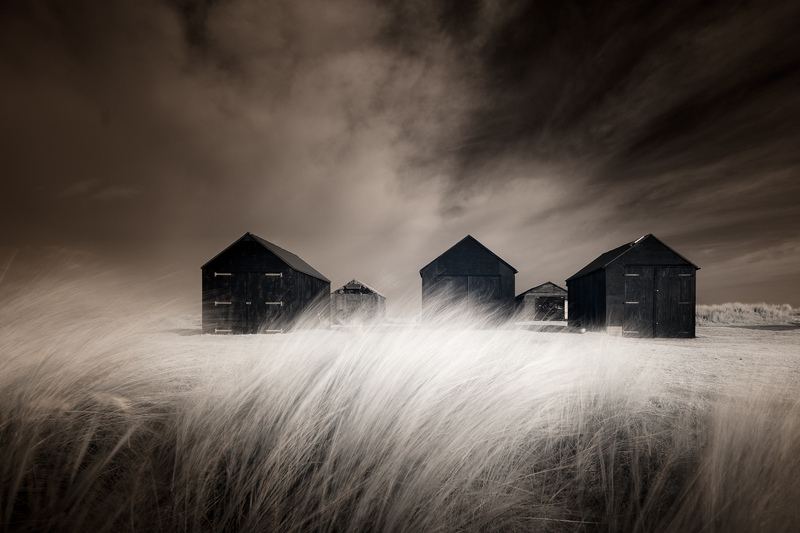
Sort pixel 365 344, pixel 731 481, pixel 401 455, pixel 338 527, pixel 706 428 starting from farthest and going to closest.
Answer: pixel 365 344, pixel 706 428, pixel 731 481, pixel 401 455, pixel 338 527

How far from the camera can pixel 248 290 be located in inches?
706

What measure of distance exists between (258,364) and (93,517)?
1437 mm

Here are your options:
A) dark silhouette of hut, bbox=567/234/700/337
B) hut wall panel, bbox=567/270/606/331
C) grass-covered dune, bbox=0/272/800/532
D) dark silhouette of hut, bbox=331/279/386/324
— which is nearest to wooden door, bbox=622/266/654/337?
dark silhouette of hut, bbox=567/234/700/337

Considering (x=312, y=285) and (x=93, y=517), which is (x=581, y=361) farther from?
(x=312, y=285)

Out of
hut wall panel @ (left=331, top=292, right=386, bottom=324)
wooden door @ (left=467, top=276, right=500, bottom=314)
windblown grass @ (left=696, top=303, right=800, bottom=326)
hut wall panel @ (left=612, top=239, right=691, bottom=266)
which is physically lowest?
windblown grass @ (left=696, top=303, right=800, bottom=326)

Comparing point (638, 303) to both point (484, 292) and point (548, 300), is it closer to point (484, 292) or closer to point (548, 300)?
point (484, 292)

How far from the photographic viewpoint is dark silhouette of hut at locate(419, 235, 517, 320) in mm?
22344

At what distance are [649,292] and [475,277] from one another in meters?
9.68

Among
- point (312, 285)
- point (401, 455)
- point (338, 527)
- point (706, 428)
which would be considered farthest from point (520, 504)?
point (312, 285)

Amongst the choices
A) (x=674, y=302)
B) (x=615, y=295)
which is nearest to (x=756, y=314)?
(x=674, y=302)

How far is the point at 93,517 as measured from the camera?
159 centimetres

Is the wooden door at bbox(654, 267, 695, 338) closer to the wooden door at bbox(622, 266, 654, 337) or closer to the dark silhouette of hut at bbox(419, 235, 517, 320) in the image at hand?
the wooden door at bbox(622, 266, 654, 337)

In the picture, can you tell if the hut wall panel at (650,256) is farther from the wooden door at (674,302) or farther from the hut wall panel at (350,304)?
the hut wall panel at (350,304)

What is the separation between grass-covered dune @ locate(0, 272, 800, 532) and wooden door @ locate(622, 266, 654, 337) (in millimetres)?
16276
